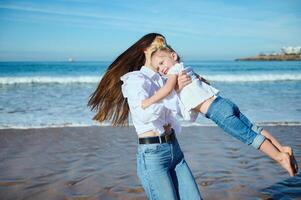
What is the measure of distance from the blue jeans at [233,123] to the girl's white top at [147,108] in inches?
13.7

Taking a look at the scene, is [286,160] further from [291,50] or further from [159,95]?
[291,50]

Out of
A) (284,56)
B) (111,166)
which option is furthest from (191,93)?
(284,56)

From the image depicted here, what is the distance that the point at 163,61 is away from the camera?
10.9 ft

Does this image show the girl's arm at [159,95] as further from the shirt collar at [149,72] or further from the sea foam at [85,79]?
the sea foam at [85,79]

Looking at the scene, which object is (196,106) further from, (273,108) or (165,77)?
(273,108)

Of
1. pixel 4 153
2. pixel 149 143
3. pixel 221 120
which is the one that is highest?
pixel 221 120

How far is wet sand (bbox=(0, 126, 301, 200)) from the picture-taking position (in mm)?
5066

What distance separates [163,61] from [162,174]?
1042 millimetres

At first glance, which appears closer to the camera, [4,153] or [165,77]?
[165,77]

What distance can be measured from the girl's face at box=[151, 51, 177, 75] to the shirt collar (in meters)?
0.06

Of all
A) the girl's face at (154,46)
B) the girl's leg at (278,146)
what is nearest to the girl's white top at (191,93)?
the girl's face at (154,46)

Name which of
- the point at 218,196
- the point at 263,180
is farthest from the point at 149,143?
the point at 263,180

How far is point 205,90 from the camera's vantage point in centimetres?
334

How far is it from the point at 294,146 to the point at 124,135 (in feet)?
13.1
